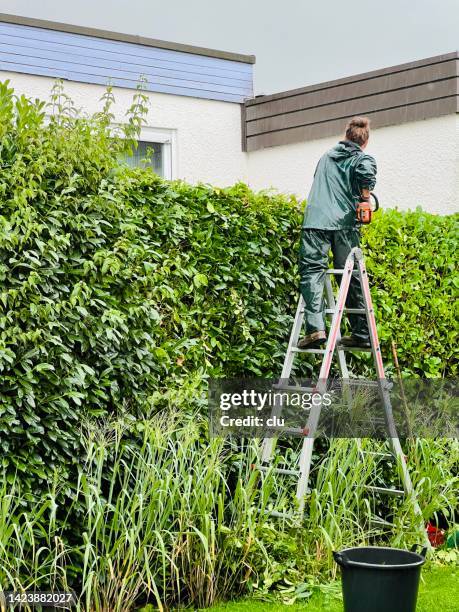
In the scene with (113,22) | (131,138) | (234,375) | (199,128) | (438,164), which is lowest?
(234,375)

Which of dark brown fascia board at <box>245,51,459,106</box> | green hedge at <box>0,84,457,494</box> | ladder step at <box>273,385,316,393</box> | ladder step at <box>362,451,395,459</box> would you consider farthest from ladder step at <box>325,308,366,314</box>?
dark brown fascia board at <box>245,51,459,106</box>

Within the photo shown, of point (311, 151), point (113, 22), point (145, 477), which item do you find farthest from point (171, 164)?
point (145, 477)

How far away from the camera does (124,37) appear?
11633mm

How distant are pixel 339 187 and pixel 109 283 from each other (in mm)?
2064

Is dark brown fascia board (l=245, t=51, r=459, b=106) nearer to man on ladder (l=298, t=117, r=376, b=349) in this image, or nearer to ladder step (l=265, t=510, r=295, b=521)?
man on ladder (l=298, t=117, r=376, b=349)

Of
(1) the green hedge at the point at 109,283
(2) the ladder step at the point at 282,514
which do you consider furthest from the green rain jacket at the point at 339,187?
(2) the ladder step at the point at 282,514

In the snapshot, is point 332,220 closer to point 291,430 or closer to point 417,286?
point 291,430

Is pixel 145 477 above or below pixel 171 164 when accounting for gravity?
below

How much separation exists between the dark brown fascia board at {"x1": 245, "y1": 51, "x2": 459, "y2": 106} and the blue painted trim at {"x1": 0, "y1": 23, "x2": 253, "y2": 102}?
469 mm

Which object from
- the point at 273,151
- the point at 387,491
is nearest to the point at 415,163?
the point at 273,151

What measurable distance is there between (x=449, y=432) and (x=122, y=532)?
3.81 m

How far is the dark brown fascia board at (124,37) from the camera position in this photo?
10828 millimetres

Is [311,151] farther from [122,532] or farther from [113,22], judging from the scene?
[122,532]

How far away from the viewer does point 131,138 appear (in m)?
6.06
